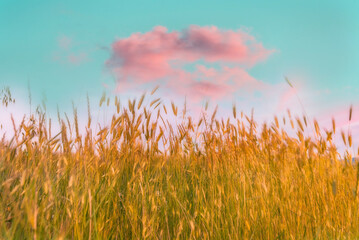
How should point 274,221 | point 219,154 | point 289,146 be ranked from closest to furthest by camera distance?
point 274,221 < point 219,154 < point 289,146

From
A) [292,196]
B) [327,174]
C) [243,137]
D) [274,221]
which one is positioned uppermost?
[243,137]

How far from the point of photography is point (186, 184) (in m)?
2.40

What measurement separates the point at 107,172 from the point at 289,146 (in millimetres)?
1989

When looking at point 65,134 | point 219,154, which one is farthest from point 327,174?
point 65,134

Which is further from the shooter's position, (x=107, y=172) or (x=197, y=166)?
(x=197, y=166)

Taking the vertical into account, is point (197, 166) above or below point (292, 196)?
above

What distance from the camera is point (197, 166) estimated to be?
9.62 feet

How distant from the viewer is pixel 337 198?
2.78 meters

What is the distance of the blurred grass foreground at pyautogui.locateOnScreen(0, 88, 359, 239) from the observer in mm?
1892

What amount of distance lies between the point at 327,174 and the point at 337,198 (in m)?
0.24

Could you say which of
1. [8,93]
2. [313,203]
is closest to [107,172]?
[313,203]

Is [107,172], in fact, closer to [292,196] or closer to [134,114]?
[134,114]

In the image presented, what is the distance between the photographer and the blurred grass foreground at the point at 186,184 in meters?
1.89

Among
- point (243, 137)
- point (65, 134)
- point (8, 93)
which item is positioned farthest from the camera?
point (8, 93)
